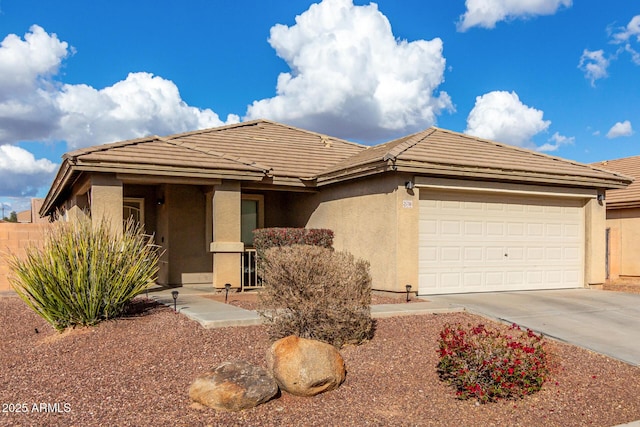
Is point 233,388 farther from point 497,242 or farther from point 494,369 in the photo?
point 497,242

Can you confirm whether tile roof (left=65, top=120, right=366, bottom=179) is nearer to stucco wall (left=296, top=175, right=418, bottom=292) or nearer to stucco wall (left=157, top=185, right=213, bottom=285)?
stucco wall (left=157, top=185, right=213, bottom=285)

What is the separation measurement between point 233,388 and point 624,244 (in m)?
17.0

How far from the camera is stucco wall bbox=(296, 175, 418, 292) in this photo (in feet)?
37.1

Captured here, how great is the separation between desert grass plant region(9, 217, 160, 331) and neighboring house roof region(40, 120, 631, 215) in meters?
3.14

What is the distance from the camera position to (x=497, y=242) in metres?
12.8

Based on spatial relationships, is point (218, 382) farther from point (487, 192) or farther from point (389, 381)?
point (487, 192)

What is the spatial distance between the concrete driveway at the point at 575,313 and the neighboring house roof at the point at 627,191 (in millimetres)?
5621

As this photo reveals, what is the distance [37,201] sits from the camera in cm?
3316

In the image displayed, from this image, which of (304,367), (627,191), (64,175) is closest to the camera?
(304,367)

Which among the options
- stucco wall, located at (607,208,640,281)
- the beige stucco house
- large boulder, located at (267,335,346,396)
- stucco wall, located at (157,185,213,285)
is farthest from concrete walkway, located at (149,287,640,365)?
stucco wall, located at (607,208,640,281)

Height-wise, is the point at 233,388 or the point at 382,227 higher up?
the point at 382,227

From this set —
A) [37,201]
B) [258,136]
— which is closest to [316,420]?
[258,136]

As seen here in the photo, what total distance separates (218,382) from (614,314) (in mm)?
8192

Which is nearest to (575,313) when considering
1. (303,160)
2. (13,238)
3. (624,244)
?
(303,160)
